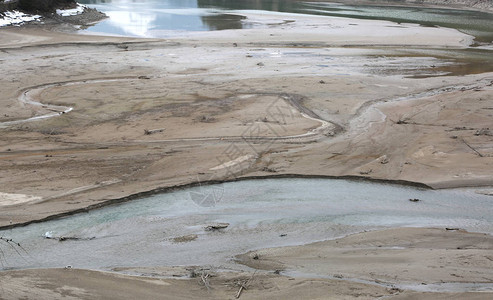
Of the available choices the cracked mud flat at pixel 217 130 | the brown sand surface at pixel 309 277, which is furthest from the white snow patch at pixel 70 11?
the brown sand surface at pixel 309 277

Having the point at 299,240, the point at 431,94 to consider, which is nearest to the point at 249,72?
the point at 431,94

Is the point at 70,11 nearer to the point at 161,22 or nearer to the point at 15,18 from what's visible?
the point at 15,18

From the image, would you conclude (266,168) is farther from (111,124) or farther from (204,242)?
→ (111,124)

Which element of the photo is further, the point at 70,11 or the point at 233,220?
the point at 70,11

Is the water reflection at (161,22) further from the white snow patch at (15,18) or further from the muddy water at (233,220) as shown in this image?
the muddy water at (233,220)

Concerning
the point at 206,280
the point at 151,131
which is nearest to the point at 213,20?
the point at 151,131
